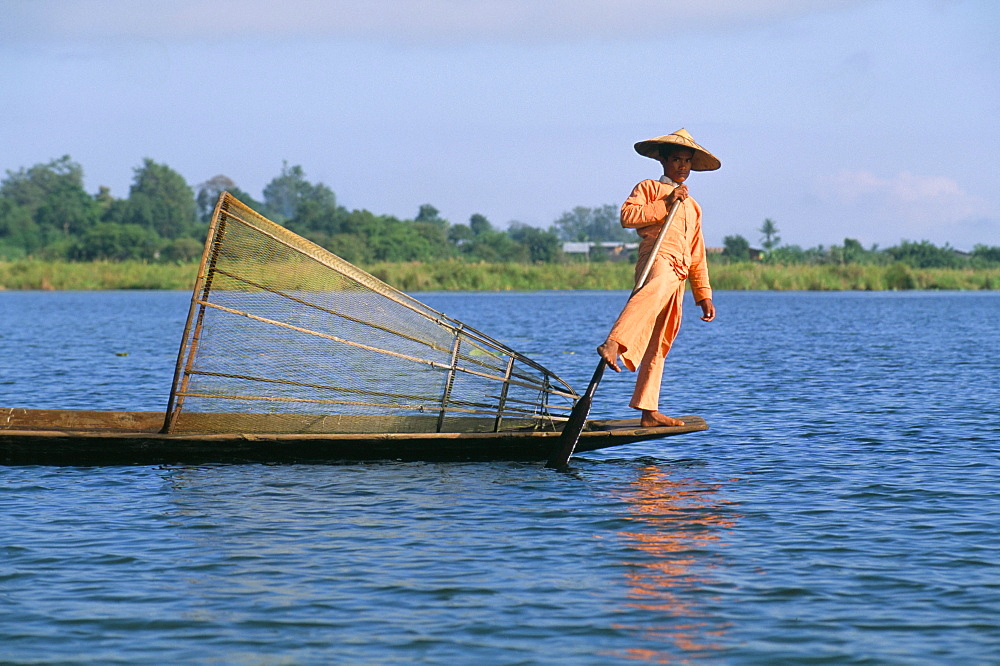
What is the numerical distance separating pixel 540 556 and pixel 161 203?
4765 inches

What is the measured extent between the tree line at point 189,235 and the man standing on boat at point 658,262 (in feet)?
217

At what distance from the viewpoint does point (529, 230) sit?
106 m

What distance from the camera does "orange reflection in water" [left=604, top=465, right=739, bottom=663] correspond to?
5512 mm

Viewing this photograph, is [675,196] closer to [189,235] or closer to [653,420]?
[653,420]

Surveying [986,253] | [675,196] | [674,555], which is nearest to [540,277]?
[986,253]

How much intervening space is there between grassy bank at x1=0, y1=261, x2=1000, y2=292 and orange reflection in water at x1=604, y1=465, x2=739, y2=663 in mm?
56237

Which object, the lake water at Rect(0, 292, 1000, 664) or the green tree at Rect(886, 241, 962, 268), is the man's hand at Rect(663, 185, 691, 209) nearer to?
the lake water at Rect(0, 292, 1000, 664)

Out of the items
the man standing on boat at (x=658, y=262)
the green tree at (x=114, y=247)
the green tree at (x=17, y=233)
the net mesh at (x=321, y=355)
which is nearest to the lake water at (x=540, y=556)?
the net mesh at (x=321, y=355)

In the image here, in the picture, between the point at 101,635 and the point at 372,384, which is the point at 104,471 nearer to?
the point at 372,384

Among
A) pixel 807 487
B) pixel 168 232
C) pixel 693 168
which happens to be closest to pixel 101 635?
pixel 807 487

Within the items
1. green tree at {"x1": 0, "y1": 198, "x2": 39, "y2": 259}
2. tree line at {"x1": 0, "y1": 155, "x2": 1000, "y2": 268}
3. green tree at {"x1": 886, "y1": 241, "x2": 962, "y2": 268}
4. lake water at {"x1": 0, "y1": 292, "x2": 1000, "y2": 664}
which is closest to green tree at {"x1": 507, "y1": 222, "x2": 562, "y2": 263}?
tree line at {"x1": 0, "y1": 155, "x2": 1000, "y2": 268}

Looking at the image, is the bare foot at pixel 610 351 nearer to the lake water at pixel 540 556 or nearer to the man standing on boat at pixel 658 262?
the man standing on boat at pixel 658 262

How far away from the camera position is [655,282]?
9500mm

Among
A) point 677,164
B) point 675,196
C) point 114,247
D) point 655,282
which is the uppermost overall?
point 677,164
